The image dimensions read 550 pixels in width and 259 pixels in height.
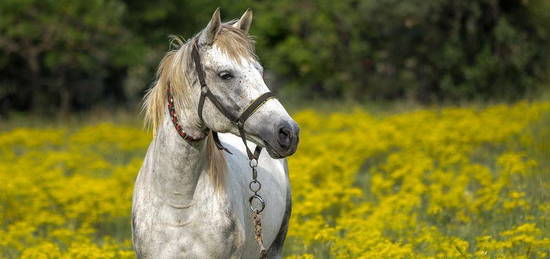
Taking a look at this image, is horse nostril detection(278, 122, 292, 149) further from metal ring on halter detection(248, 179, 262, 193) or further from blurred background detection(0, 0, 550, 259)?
blurred background detection(0, 0, 550, 259)

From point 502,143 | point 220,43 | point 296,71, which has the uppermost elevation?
point 220,43

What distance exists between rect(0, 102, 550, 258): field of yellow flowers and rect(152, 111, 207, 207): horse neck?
1693mm

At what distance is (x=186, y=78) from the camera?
171 inches

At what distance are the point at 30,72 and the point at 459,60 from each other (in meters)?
12.8

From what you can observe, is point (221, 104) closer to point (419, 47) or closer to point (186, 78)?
point (186, 78)

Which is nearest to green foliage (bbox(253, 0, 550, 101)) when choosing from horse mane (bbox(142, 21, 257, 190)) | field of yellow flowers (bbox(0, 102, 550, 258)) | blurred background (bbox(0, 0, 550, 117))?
blurred background (bbox(0, 0, 550, 117))

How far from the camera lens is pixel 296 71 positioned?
28.8 m

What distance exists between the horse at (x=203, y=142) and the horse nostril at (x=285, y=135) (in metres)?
0.01

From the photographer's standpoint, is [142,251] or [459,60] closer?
[142,251]

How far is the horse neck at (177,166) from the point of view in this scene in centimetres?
440

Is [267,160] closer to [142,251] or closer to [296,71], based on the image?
[142,251]

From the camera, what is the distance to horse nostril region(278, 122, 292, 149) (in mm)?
3945

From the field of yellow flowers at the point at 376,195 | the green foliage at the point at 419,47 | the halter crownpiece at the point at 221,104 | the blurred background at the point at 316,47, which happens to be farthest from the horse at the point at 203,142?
the green foliage at the point at 419,47

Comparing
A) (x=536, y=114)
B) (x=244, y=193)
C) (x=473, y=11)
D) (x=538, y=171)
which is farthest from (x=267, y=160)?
(x=473, y=11)
